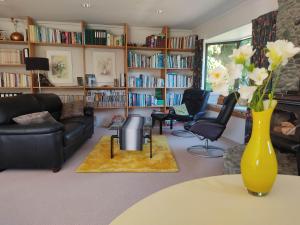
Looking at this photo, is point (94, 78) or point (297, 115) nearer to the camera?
point (297, 115)

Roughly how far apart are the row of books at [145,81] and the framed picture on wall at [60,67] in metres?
1.42

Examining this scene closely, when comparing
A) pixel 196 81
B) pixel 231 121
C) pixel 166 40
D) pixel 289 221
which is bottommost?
pixel 231 121

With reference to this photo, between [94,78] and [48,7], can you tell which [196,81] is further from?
[48,7]

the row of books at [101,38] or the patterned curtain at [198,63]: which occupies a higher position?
the row of books at [101,38]

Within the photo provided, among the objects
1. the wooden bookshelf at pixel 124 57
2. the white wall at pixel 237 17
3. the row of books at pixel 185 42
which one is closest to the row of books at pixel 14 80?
the wooden bookshelf at pixel 124 57

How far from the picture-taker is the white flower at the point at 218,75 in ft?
2.41

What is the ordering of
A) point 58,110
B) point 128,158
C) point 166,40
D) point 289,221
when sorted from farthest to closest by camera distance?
point 166,40 < point 58,110 < point 128,158 < point 289,221

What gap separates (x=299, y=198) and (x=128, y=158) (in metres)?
2.43

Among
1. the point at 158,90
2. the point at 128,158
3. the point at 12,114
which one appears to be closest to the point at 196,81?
the point at 158,90

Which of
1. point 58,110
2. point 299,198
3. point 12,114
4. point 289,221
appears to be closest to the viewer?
point 289,221

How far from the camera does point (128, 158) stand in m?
2.99

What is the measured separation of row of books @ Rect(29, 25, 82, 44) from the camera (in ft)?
14.4

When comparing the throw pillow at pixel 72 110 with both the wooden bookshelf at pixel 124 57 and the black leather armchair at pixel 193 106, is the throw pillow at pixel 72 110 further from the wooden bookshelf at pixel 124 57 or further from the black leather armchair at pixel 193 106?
the black leather armchair at pixel 193 106

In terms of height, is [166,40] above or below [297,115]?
above
